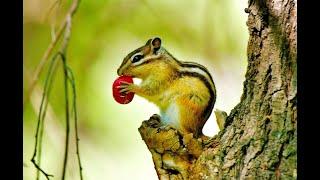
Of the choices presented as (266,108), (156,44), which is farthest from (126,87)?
(266,108)

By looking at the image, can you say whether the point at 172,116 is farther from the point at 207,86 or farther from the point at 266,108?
the point at 266,108

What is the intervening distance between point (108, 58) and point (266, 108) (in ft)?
1.35

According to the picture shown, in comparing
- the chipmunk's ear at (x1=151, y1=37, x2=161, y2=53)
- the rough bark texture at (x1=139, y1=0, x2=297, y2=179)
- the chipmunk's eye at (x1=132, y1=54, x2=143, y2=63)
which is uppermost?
the chipmunk's ear at (x1=151, y1=37, x2=161, y2=53)

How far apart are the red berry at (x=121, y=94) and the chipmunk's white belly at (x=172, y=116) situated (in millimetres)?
101

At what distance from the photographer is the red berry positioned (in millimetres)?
1561

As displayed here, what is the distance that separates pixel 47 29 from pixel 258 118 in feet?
1.88

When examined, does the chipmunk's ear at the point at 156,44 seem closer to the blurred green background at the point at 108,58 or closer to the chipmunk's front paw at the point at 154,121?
the blurred green background at the point at 108,58

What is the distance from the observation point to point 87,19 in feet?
→ 5.23

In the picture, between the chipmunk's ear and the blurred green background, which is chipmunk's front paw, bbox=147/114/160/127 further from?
the chipmunk's ear

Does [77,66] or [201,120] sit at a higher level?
[77,66]

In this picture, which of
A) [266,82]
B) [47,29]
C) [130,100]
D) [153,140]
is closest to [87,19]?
[47,29]

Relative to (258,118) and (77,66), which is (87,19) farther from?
(258,118)

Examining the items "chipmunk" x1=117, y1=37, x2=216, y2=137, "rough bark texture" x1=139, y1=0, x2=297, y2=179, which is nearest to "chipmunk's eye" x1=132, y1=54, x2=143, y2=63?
"chipmunk" x1=117, y1=37, x2=216, y2=137

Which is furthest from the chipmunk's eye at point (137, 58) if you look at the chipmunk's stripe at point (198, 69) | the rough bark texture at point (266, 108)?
the rough bark texture at point (266, 108)
